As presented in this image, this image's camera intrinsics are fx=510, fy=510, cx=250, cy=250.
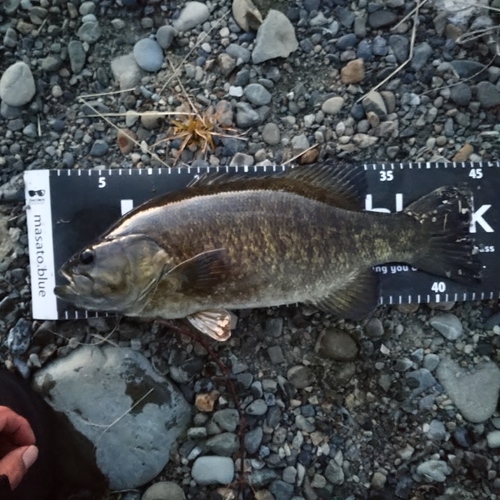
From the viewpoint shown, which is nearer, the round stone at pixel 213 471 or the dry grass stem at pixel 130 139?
the round stone at pixel 213 471

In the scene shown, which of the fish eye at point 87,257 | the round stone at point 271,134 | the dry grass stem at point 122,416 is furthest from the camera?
the round stone at point 271,134

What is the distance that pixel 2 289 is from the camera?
347cm

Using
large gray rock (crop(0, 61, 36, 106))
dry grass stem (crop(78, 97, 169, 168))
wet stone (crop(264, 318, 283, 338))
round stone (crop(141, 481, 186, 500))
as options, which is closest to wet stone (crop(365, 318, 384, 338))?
wet stone (crop(264, 318, 283, 338))

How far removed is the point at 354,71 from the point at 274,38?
2.01ft

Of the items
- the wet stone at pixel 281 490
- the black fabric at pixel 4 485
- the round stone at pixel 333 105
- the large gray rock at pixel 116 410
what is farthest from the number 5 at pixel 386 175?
the black fabric at pixel 4 485

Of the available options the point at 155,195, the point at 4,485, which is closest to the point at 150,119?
the point at 155,195

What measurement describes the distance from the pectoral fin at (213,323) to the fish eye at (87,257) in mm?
719

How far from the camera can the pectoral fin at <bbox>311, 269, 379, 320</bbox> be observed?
338cm

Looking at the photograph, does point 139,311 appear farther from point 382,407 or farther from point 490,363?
point 490,363

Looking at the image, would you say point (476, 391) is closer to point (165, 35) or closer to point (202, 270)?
point (202, 270)

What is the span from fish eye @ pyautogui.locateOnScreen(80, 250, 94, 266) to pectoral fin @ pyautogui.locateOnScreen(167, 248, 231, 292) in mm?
445

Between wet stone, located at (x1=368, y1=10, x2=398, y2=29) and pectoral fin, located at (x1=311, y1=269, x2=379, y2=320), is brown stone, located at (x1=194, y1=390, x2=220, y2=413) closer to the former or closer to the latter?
pectoral fin, located at (x1=311, y1=269, x2=379, y2=320)

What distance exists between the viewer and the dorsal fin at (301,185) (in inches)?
123

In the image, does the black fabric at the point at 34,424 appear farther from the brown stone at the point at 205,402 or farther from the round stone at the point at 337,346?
the round stone at the point at 337,346
